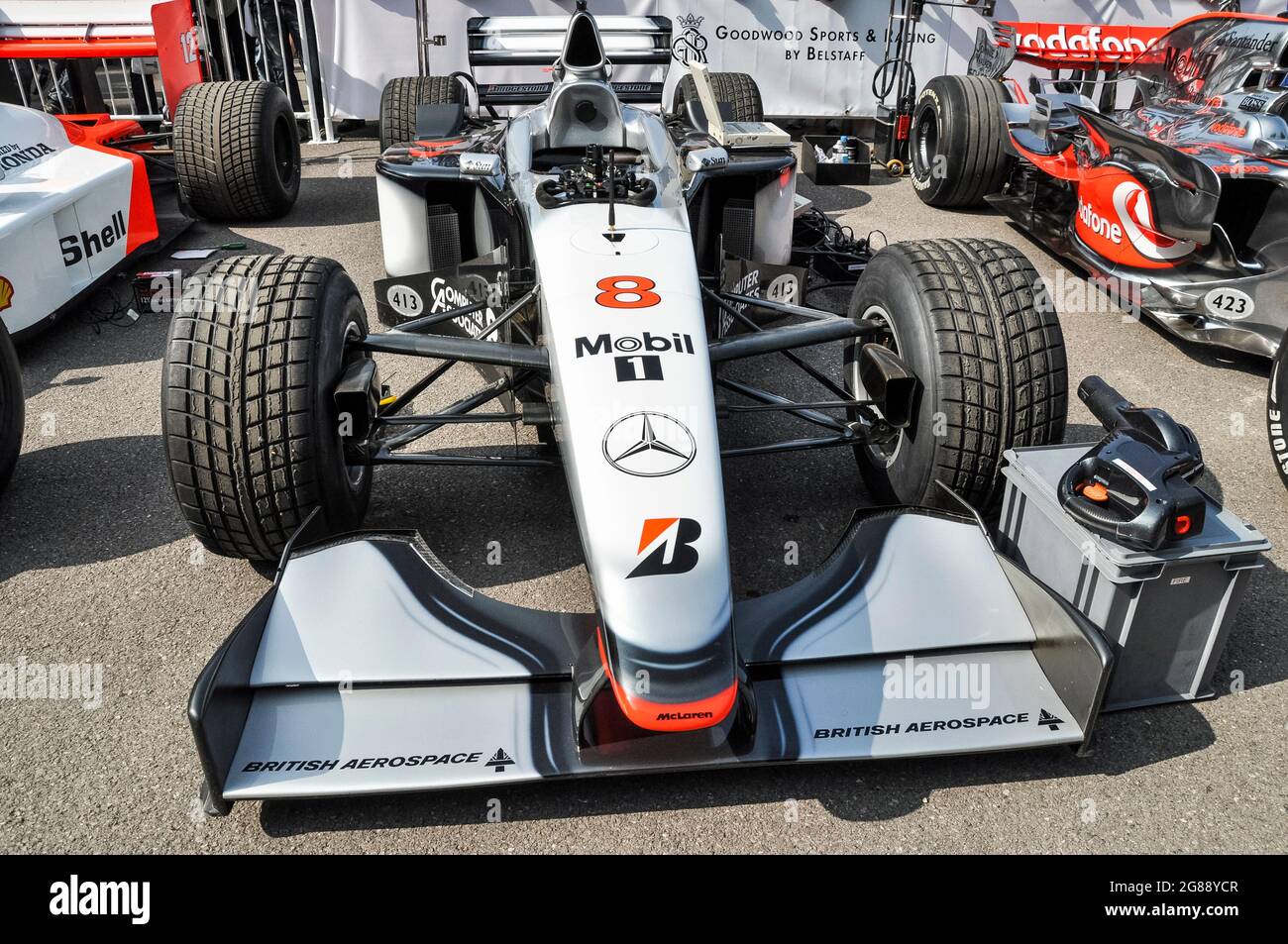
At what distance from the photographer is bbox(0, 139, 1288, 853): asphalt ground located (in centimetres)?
229

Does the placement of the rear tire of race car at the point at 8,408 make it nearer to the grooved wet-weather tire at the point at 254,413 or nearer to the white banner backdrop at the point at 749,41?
the grooved wet-weather tire at the point at 254,413

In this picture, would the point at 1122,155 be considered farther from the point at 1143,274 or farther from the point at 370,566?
the point at 370,566

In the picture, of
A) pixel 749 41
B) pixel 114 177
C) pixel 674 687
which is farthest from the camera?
pixel 749 41

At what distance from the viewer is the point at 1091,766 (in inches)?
97.0

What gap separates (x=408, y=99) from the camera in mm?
7078

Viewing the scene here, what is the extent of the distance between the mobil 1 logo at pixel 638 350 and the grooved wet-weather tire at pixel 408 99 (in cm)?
510

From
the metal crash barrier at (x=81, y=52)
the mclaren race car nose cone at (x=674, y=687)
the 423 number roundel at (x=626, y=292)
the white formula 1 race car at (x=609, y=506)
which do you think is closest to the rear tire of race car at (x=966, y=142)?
the white formula 1 race car at (x=609, y=506)

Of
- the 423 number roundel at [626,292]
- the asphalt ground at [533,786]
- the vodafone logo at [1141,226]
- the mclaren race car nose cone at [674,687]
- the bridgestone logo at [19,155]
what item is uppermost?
the 423 number roundel at [626,292]

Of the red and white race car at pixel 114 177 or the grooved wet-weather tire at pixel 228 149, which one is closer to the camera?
the red and white race car at pixel 114 177

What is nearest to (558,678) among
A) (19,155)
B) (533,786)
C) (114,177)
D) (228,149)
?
(533,786)

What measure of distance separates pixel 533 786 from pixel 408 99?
19.7ft

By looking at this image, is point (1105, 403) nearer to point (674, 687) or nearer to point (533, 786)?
point (674, 687)

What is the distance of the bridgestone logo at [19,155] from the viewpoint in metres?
5.11

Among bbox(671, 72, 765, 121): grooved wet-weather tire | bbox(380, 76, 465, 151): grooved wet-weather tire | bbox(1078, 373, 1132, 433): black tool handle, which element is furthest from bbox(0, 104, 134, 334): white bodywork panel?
bbox(1078, 373, 1132, 433): black tool handle
